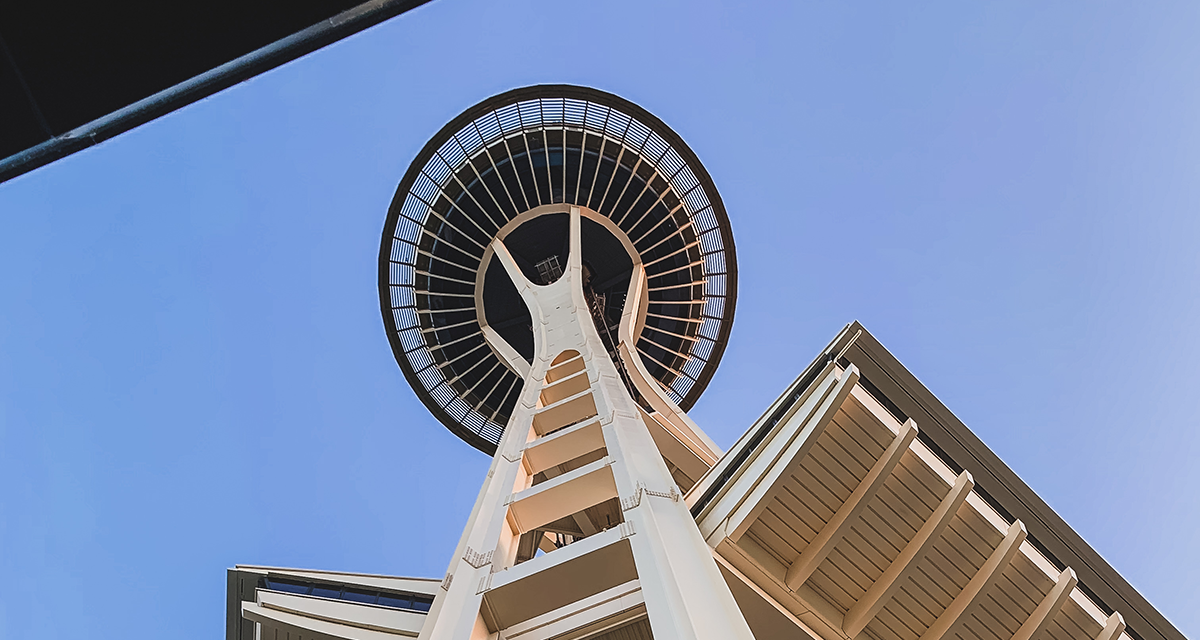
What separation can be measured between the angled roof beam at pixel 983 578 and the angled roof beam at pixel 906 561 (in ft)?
2.25

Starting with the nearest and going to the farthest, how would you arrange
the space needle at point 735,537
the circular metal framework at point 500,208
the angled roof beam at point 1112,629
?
1. the space needle at point 735,537
2. the angled roof beam at point 1112,629
3. the circular metal framework at point 500,208

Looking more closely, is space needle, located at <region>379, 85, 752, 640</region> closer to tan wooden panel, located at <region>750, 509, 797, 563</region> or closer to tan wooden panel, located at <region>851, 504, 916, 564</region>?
tan wooden panel, located at <region>750, 509, 797, 563</region>

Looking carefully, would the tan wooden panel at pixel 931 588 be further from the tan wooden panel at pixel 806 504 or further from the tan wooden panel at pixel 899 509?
the tan wooden panel at pixel 806 504

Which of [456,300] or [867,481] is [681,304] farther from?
[867,481]

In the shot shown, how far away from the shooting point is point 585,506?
9.78 m

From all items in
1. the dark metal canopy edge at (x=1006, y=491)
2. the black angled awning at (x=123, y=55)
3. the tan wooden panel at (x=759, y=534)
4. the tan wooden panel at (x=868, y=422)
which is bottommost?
the black angled awning at (x=123, y=55)

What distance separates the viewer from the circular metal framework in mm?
25156

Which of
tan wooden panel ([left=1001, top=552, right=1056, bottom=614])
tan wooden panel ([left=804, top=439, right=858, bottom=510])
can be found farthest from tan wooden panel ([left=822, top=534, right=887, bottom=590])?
tan wooden panel ([left=1001, top=552, right=1056, bottom=614])

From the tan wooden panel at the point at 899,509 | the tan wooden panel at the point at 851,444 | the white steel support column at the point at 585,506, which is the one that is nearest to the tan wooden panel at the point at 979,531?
the tan wooden panel at the point at 899,509

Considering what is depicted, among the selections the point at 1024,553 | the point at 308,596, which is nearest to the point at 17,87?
the point at 1024,553

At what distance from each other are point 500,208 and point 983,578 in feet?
60.7

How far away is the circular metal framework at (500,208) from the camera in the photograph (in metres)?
25.2

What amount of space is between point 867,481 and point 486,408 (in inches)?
660

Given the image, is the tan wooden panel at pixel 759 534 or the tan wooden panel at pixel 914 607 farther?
the tan wooden panel at pixel 759 534
